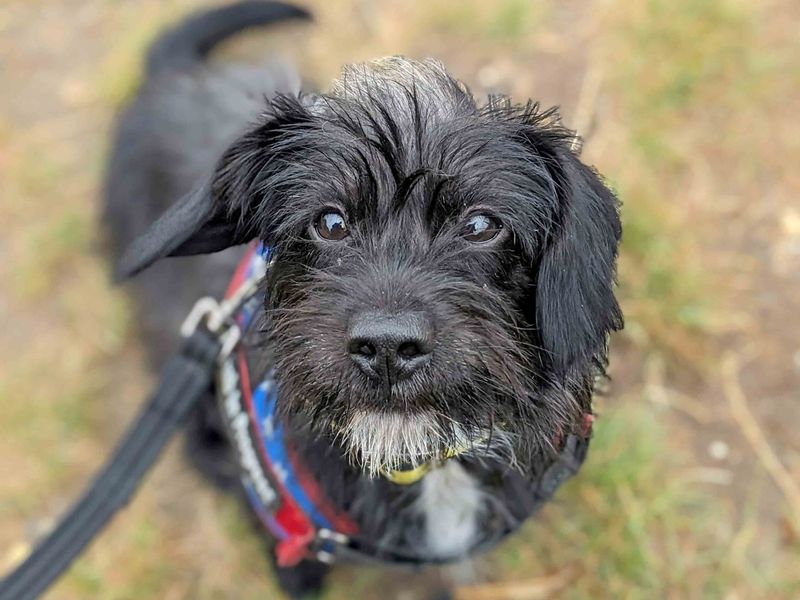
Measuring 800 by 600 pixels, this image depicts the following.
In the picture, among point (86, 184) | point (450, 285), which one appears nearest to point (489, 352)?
point (450, 285)

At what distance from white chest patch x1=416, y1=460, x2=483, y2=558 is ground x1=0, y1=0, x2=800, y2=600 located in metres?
0.72

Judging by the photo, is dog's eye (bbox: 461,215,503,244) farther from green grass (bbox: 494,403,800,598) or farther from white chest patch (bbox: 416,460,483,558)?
green grass (bbox: 494,403,800,598)

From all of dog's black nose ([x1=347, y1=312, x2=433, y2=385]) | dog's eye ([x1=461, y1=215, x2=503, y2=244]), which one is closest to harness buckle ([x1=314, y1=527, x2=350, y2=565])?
dog's black nose ([x1=347, y1=312, x2=433, y2=385])

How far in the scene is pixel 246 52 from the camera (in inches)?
161

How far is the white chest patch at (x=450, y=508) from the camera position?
200 cm

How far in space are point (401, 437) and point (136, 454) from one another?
0.88 metres

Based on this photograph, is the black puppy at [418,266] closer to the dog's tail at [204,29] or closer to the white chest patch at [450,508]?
the white chest patch at [450,508]

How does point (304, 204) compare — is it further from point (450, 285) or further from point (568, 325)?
point (568, 325)

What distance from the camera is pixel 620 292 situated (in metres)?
3.14

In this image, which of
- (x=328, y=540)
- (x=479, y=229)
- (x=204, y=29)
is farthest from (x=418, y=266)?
(x=204, y=29)

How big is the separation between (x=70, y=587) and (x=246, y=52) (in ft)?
8.91

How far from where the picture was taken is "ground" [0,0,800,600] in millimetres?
2805

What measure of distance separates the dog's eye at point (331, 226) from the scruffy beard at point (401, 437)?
392 millimetres

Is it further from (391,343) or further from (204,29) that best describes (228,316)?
(204,29)
